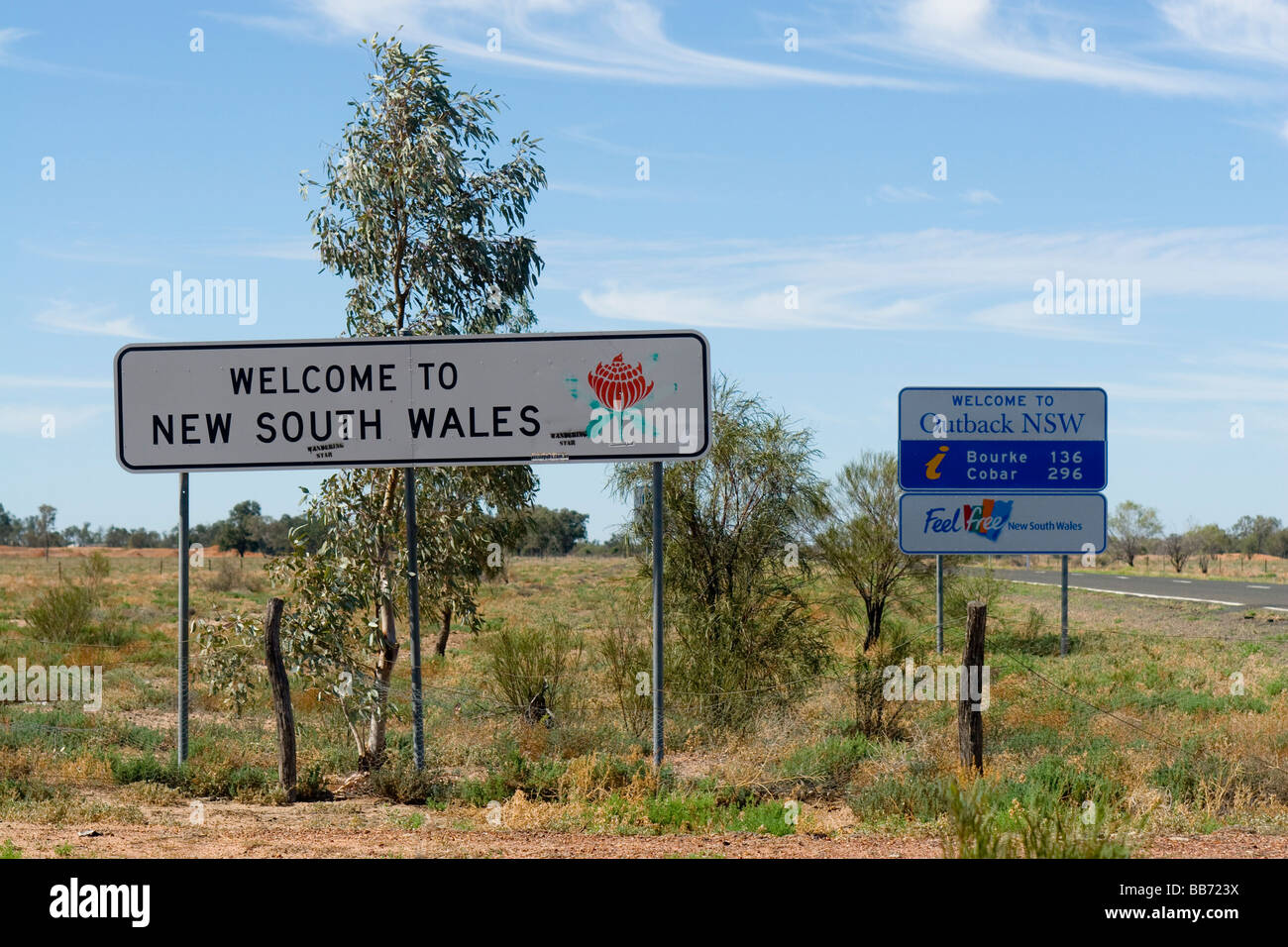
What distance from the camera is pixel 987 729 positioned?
13117mm

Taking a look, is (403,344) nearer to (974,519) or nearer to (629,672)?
(629,672)

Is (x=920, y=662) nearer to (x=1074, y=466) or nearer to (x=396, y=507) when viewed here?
(x=1074, y=466)

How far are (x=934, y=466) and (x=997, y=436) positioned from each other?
1174 millimetres

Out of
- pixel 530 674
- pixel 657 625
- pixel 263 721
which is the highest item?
pixel 657 625

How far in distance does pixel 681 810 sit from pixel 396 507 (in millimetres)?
5136

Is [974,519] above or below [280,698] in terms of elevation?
above

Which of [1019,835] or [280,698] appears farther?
[280,698]

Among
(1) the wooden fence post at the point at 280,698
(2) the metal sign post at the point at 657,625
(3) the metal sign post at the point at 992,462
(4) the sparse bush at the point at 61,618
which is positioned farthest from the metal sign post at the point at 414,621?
(4) the sparse bush at the point at 61,618

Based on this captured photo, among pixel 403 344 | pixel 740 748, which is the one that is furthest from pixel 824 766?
pixel 403 344

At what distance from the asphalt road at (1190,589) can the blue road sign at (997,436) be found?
20801 mm


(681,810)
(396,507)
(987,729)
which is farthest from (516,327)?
(987,729)

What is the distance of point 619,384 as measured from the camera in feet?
34.7

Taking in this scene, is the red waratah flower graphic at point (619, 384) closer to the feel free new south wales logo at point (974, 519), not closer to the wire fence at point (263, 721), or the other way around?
the wire fence at point (263, 721)
